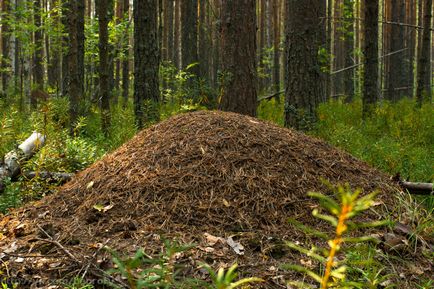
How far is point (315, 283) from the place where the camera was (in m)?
2.90

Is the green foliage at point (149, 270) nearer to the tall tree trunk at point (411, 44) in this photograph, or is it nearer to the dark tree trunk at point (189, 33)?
the dark tree trunk at point (189, 33)

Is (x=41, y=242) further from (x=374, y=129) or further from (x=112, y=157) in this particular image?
(x=374, y=129)

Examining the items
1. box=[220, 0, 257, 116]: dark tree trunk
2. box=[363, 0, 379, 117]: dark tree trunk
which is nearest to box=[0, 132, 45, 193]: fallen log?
box=[220, 0, 257, 116]: dark tree trunk

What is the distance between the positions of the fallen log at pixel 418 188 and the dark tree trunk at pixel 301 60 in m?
3.55

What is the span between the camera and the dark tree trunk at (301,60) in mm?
8062

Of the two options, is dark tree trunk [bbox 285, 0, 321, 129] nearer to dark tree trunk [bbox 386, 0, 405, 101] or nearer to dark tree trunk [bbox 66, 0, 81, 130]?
dark tree trunk [bbox 66, 0, 81, 130]

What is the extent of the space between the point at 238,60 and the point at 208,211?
415cm

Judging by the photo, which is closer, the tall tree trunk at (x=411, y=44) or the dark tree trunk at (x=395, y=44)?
the dark tree trunk at (x=395, y=44)

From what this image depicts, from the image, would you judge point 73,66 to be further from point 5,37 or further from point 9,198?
point 5,37

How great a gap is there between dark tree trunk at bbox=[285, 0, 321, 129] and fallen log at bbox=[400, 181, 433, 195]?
11.7ft

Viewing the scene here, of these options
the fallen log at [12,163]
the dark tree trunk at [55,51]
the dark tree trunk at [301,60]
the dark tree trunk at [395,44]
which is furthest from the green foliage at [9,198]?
the dark tree trunk at [395,44]

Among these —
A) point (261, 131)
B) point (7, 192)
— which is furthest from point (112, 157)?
point (261, 131)

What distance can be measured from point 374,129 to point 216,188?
5498 millimetres

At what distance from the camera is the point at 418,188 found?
14.6 feet
